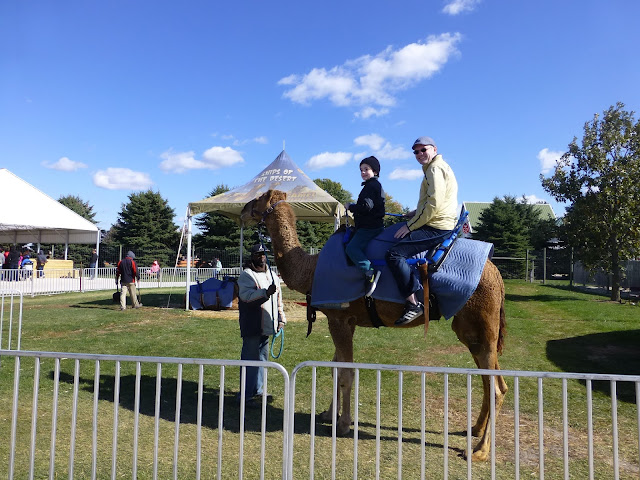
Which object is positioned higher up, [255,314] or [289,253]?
[289,253]

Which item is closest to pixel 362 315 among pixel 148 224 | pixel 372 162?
pixel 372 162

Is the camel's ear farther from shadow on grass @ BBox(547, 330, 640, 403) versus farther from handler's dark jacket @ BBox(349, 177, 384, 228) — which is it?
shadow on grass @ BBox(547, 330, 640, 403)

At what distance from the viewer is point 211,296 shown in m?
14.8

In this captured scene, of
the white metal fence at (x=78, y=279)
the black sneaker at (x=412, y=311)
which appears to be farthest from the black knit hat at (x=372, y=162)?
the white metal fence at (x=78, y=279)

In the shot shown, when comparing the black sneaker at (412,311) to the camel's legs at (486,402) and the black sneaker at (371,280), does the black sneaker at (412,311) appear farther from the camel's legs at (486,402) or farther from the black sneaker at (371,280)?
the camel's legs at (486,402)

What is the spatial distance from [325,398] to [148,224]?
4569 cm

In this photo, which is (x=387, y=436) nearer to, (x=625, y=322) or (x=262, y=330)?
(x=262, y=330)

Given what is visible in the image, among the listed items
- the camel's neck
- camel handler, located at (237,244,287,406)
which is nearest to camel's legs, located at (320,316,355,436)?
the camel's neck

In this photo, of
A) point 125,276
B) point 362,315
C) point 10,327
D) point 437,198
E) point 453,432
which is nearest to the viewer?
point 437,198

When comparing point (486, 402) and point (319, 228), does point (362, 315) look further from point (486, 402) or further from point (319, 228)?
point (319, 228)

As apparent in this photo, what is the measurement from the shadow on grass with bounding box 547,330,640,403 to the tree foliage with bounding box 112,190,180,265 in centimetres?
4169

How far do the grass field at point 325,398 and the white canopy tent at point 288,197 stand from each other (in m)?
3.50

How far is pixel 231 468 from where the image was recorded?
161 inches

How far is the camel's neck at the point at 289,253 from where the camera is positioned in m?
5.06
